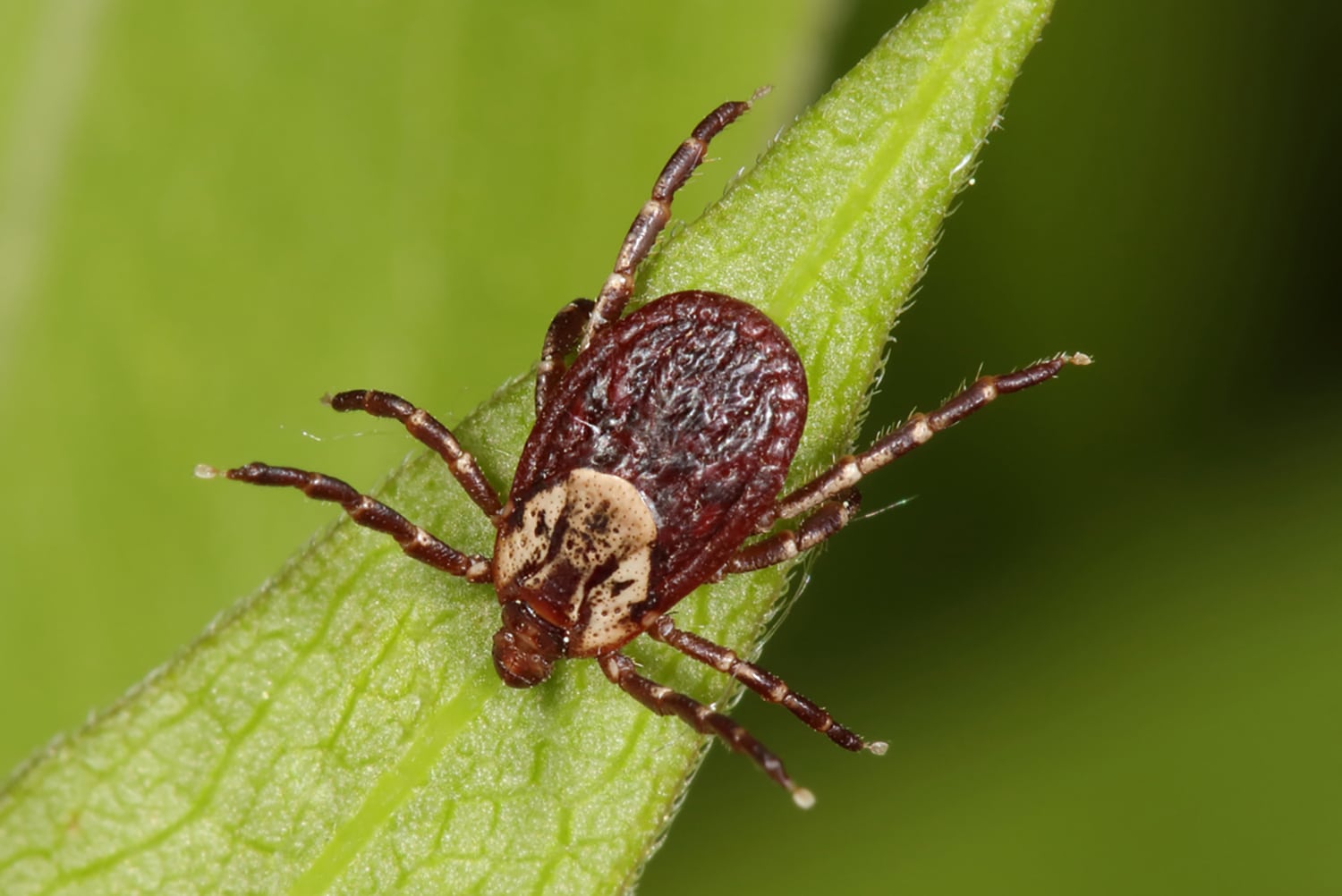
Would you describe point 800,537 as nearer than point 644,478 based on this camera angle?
Yes

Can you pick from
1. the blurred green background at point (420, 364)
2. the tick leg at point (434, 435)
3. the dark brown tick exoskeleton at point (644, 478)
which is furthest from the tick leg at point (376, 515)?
the blurred green background at point (420, 364)

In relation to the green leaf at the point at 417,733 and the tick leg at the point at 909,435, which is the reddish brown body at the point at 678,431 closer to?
the tick leg at the point at 909,435

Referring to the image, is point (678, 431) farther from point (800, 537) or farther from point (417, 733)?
point (417, 733)

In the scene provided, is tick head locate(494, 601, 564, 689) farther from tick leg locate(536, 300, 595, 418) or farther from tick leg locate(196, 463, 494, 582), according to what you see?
tick leg locate(536, 300, 595, 418)

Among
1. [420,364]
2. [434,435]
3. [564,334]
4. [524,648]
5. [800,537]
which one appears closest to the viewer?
[524,648]

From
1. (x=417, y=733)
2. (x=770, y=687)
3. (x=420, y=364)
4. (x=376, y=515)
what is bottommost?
(x=417, y=733)

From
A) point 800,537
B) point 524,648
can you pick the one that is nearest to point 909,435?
point 800,537
